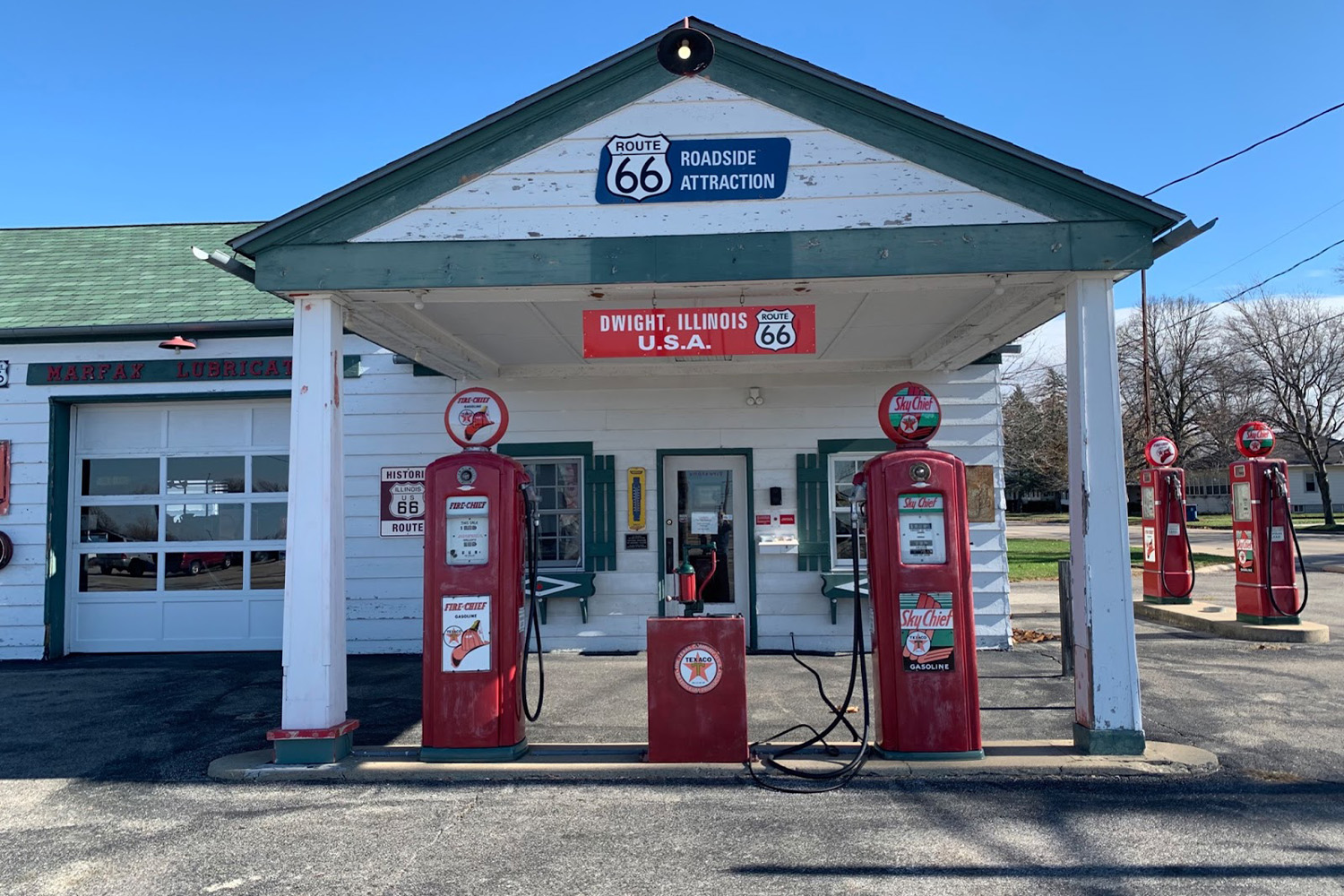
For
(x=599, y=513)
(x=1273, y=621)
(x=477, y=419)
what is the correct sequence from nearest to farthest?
(x=477, y=419) < (x=599, y=513) < (x=1273, y=621)

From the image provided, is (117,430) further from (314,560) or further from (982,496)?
(982,496)

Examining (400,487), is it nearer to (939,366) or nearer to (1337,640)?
(939,366)

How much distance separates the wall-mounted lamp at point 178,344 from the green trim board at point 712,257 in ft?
14.9

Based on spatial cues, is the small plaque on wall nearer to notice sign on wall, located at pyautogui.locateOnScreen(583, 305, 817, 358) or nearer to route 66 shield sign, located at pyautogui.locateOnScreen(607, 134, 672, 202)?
notice sign on wall, located at pyautogui.locateOnScreen(583, 305, 817, 358)

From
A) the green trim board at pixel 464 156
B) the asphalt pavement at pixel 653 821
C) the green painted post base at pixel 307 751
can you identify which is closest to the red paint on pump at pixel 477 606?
the asphalt pavement at pixel 653 821

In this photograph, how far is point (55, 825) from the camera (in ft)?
16.2

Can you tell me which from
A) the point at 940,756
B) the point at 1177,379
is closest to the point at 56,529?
the point at 940,756

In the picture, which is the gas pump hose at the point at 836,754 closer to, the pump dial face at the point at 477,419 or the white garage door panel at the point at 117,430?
the pump dial face at the point at 477,419

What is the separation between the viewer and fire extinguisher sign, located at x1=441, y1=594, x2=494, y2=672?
A: 19.5ft

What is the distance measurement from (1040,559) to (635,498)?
51.5 feet

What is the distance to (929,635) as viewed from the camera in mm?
5789

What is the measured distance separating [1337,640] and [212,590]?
12.7 meters

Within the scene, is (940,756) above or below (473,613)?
below

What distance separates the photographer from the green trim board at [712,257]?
5.96 meters
